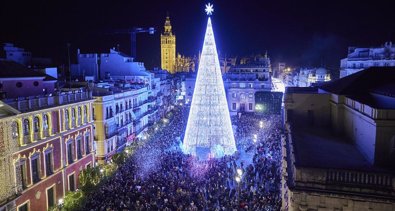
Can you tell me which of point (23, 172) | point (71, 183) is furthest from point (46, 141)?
point (71, 183)

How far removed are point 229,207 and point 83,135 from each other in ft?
50.0

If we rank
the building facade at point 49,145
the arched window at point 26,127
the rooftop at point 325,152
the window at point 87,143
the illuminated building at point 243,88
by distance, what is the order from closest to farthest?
the rooftop at point 325,152
the building facade at point 49,145
the arched window at point 26,127
the window at point 87,143
the illuminated building at point 243,88

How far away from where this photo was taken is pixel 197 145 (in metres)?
34.8

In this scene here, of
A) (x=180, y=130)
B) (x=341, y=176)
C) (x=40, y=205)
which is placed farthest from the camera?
(x=180, y=130)

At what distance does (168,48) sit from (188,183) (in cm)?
11604

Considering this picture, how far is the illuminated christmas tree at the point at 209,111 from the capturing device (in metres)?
34.0

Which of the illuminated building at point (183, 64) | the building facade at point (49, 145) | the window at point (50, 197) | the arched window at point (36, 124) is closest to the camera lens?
the building facade at point (49, 145)

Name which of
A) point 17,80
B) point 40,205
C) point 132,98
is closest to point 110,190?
point 40,205

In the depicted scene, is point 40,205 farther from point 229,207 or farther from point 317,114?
point 317,114

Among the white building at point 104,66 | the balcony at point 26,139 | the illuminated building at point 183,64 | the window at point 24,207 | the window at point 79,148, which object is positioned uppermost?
the illuminated building at point 183,64

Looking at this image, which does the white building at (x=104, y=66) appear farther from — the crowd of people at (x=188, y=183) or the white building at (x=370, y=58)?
the white building at (x=370, y=58)

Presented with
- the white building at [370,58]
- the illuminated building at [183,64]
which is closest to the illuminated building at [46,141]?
the white building at [370,58]

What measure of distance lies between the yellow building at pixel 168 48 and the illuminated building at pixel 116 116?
88.1m

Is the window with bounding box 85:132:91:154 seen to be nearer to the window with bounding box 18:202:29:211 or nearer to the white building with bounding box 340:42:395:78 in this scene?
the window with bounding box 18:202:29:211
